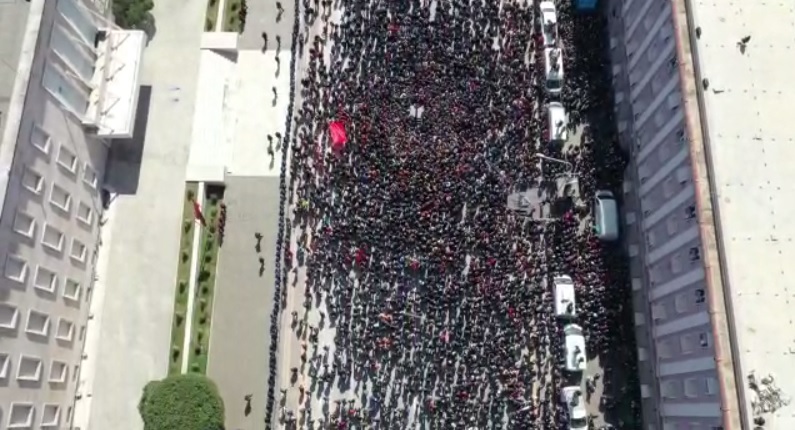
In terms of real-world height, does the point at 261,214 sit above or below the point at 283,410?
above

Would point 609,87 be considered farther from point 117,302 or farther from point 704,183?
point 117,302

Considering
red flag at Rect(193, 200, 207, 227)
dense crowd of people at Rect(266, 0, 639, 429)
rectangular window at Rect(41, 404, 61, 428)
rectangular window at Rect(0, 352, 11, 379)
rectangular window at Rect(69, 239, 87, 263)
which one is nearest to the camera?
rectangular window at Rect(0, 352, 11, 379)

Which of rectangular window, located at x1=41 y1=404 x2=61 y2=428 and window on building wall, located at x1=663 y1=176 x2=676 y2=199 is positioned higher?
window on building wall, located at x1=663 y1=176 x2=676 y2=199

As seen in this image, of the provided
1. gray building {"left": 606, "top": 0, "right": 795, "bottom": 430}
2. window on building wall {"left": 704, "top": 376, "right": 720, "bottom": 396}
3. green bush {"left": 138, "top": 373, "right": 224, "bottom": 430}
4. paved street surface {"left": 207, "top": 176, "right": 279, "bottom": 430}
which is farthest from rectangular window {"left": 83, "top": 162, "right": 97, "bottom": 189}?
window on building wall {"left": 704, "top": 376, "right": 720, "bottom": 396}

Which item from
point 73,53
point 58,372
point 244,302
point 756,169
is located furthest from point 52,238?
point 756,169

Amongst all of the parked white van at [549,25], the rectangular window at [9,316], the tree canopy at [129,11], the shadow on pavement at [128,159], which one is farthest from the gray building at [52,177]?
the parked white van at [549,25]

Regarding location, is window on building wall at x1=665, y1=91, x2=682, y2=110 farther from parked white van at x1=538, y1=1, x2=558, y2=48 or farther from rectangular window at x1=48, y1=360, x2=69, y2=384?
rectangular window at x1=48, y1=360, x2=69, y2=384

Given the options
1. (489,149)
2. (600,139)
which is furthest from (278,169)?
(600,139)
